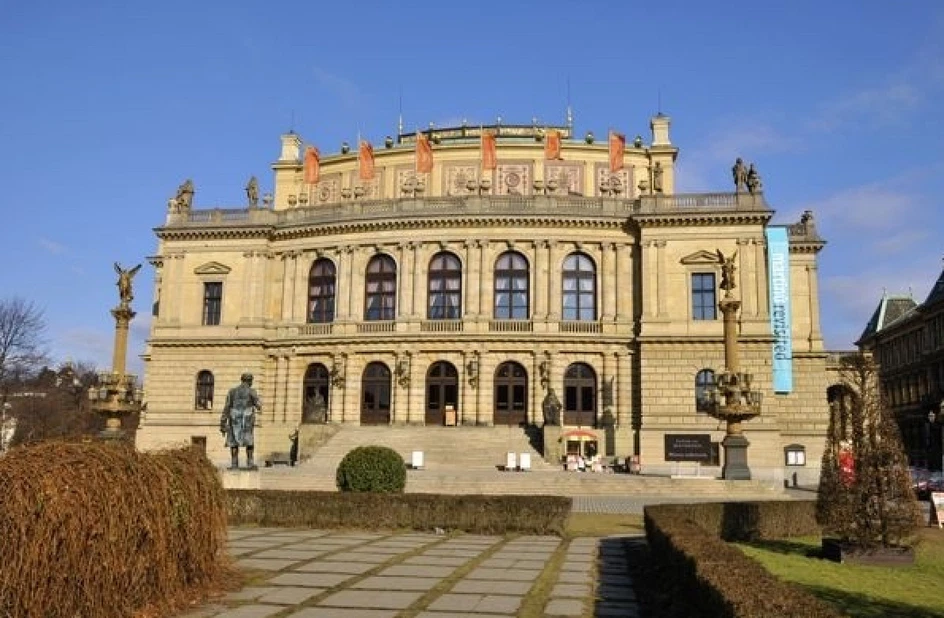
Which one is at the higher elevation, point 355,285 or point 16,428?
point 355,285

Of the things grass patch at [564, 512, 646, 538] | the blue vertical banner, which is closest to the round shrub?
grass patch at [564, 512, 646, 538]

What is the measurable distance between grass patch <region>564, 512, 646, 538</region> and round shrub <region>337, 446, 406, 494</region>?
505cm

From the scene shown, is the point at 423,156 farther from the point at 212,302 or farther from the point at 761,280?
the point at 761,280

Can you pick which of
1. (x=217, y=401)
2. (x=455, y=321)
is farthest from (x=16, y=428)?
(x=455, y=321)

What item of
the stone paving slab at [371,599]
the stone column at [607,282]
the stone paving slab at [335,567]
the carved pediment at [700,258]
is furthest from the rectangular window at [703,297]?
the stone paving slab at [371,599]

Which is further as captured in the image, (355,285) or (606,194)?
(606,194)

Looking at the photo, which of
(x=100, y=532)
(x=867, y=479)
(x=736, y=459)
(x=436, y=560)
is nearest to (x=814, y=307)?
(x=736, y=459)

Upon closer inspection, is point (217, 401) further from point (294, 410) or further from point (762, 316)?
point (762, 316)

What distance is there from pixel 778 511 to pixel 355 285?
32839 millimetres

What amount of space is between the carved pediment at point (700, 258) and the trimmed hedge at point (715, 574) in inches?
1134

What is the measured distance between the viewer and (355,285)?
48.8m

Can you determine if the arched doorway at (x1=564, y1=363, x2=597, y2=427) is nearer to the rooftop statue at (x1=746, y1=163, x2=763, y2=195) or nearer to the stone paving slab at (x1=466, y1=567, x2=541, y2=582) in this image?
the rooftop statue at (x1=746, y1=163, x2=763, y2=195)

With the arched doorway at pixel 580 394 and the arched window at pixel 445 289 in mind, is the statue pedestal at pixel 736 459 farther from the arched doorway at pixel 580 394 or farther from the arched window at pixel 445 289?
the arched window at pixel 445 289

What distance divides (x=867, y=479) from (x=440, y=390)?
105 ft
